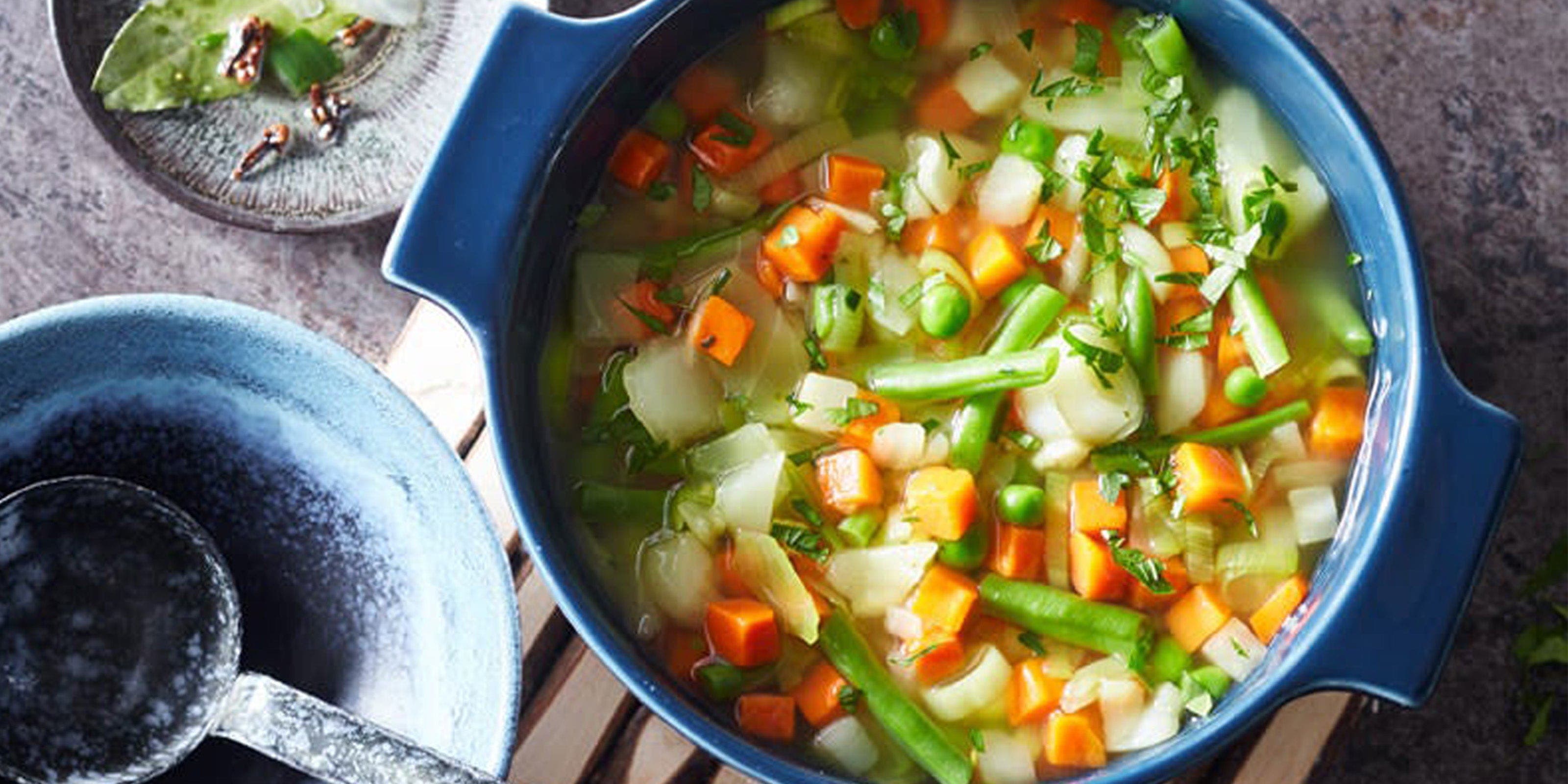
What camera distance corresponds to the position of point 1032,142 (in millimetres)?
1799

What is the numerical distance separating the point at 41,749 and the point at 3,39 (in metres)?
0.84

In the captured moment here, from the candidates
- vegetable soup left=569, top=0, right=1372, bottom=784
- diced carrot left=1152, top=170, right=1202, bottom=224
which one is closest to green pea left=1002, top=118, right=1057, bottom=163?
vegetable soup left=569, top=0, right=1372, bottom=784

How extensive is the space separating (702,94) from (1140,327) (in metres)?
0.48

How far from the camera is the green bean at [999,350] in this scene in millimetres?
1771

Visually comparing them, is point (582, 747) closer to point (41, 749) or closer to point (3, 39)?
point (41, 749)

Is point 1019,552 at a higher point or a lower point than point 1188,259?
lower

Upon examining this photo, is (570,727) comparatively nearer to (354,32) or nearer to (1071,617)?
(1071,617)

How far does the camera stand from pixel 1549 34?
6.79 feet

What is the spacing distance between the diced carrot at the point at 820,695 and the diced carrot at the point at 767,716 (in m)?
0.01

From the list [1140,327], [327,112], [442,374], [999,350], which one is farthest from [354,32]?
[1140,327]

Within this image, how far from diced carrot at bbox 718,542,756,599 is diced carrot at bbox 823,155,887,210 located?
34 cm

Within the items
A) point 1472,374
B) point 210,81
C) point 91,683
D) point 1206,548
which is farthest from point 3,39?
point 1472,374

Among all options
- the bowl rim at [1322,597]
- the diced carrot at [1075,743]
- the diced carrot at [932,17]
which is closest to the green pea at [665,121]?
the bowl rim at [1322,597]

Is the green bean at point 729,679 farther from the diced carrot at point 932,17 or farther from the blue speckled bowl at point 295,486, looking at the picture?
the diced carrot at point 932,17
